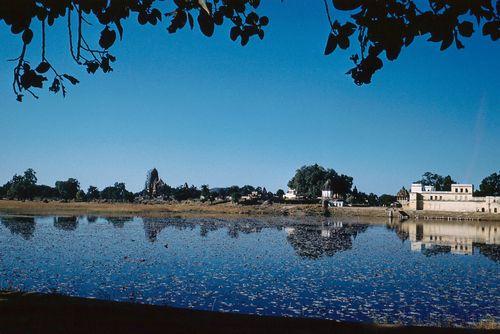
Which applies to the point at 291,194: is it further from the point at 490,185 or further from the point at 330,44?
the point at 330,44

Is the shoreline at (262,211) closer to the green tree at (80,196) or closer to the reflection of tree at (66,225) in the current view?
the reflection of tree at (66,225)

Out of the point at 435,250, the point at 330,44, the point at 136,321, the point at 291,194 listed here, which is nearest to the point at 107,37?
the point at 330,44

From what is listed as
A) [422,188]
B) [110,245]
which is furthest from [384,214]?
[110,245]

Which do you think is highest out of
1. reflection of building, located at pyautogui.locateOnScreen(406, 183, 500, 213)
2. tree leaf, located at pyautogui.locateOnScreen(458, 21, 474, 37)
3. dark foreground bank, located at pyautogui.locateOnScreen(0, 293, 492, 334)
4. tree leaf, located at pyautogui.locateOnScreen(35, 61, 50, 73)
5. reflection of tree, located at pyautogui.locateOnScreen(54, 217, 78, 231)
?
reflection of building, located at pyautogui.locateOnScreen(406, 183, 500, 213)

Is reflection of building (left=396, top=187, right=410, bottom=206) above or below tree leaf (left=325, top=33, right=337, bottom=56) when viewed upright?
above

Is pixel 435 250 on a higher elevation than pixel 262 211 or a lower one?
lower

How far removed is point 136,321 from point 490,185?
5477 inches

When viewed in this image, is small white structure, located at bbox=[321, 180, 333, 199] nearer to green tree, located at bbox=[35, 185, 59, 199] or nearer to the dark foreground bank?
green tree, located at bbox=[35, 185, 59, 199]

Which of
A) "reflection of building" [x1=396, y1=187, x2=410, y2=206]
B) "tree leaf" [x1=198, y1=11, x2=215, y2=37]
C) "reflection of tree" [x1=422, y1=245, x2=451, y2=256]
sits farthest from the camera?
"reflection of building" [x1=396, y1=187, x2=410, y2=206]

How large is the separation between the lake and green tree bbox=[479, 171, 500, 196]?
335 ft

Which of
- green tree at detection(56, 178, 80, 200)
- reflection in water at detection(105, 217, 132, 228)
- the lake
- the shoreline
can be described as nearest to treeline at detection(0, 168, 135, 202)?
green tree at detection(56, 178, 80, 200)

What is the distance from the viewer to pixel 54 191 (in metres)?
150

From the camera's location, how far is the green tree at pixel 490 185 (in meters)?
122

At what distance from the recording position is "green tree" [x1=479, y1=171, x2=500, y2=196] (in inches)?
4800
